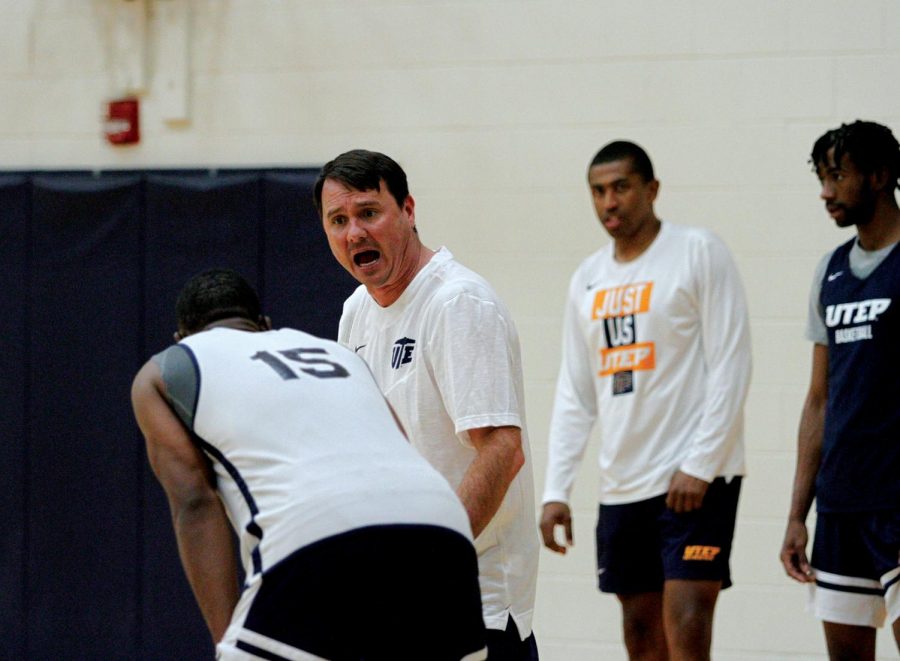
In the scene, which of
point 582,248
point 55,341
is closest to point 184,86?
point 55,341

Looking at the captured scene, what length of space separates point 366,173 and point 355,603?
40.8 inches

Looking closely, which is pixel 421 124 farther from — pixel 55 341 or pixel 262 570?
pixel 262 570

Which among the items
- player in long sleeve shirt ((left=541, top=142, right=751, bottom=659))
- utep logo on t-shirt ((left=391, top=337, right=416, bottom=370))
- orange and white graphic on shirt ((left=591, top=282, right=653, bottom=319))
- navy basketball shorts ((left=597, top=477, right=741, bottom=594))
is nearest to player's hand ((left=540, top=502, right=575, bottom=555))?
player in long sleeve shirt ((left=541, top=142, right=751, bottom=659))

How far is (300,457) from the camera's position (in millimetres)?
2277

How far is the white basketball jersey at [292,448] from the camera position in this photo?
2.22 meters

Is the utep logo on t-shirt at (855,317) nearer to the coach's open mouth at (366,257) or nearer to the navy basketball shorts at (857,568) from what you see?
the navy basketball shorts at (857,568)

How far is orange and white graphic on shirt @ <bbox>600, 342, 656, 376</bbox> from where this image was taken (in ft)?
15.4

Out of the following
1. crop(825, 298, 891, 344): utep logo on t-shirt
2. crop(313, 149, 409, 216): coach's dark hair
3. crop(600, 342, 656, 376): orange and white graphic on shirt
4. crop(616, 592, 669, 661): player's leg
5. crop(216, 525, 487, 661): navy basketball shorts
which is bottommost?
crop(616, 592, 669, 661): player's leg

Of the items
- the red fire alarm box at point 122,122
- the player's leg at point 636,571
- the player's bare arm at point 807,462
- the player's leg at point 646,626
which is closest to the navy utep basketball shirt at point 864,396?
the player's bare arm at point 807,462

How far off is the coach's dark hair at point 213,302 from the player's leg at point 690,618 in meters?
2.30

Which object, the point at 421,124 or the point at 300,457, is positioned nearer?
the point at 300,457

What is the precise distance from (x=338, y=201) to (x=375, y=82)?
328cm

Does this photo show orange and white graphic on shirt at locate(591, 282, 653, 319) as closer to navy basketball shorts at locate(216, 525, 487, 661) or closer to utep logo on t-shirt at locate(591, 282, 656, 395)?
utep logo on t-shirt at locate(591, 282, 656, 395)

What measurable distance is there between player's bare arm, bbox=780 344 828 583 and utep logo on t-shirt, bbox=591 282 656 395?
2.23 feet
